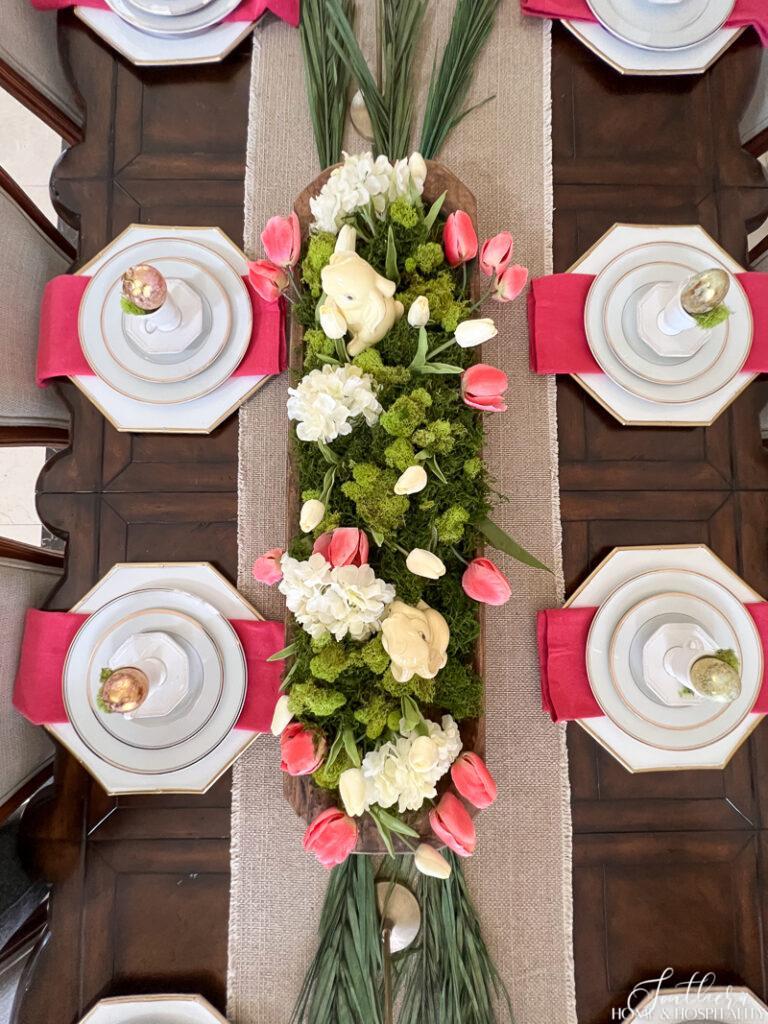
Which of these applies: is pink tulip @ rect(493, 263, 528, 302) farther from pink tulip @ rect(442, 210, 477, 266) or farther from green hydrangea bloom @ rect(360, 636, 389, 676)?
green hydrangea bloom @ rect(360, 636, 389, 676)

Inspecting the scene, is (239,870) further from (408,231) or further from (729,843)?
(408,231)

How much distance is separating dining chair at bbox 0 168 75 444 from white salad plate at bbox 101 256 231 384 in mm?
159

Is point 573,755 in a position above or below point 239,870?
above

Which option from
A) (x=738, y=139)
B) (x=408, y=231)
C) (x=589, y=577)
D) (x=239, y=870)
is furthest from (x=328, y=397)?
(x=738, y=139)

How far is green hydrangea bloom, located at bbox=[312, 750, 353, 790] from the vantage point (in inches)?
32.5

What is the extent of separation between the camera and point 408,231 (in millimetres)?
935

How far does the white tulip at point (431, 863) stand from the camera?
2.65ft

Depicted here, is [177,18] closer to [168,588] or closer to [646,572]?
[168,588]

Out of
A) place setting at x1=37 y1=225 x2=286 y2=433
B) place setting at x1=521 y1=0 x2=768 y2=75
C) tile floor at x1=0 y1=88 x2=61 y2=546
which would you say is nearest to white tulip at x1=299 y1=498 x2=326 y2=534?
place setting at x1=37 y1=225 x2=286 y2=433

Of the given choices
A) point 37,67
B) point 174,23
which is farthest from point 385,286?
point 37,67

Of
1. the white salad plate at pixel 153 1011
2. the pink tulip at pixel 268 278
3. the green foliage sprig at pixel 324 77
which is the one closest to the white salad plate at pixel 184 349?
the pink tulip at pixel 268 278

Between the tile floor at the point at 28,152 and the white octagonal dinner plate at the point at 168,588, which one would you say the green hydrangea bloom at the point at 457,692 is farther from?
the tile floor at the point at 28,152

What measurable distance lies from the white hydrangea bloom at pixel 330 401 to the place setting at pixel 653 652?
0.47 m

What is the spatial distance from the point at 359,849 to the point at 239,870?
236mm
